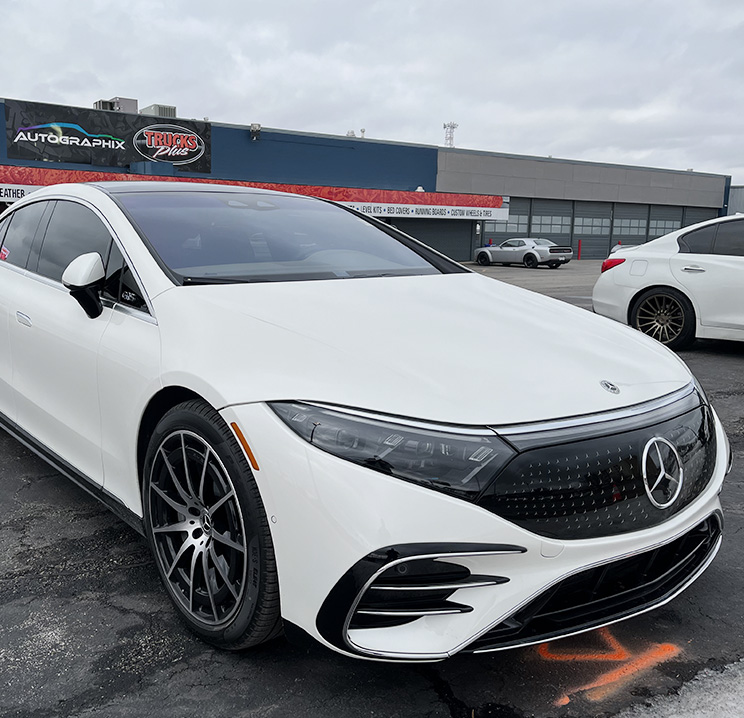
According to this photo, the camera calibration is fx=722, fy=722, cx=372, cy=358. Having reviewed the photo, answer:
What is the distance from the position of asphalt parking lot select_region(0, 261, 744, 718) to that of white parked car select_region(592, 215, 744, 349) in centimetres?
488

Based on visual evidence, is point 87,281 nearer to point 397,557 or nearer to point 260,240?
point 260,240

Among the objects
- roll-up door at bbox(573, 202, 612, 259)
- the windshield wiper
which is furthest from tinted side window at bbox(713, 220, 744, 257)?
roll-up door at bbox(573, 202, 612, 259)

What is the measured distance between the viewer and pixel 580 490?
1.87m

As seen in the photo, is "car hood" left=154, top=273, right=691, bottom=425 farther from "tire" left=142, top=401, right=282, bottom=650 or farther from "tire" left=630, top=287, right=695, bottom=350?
"tire" left=630, top=287, right=695, bottom=350

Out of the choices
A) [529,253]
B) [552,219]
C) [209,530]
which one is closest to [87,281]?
[209,530]

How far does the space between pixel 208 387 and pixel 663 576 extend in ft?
4.75

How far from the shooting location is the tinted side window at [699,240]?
734 cm

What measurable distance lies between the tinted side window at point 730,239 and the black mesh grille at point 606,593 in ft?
18.6

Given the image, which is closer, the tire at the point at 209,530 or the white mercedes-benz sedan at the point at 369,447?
the white mercedes-benz sedan at the point at 369,447

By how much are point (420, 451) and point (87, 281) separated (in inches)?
61.8

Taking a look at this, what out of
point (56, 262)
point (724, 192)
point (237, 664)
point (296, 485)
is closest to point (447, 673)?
point (237, 664)

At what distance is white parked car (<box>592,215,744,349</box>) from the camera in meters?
7.05

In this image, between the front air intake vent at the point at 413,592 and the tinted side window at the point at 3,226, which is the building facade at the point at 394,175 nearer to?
the tinted side window at the point at 3,226

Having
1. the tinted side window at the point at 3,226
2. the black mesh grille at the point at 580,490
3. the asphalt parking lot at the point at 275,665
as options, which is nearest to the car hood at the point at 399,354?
the black mesh grille at the point at 580,490
